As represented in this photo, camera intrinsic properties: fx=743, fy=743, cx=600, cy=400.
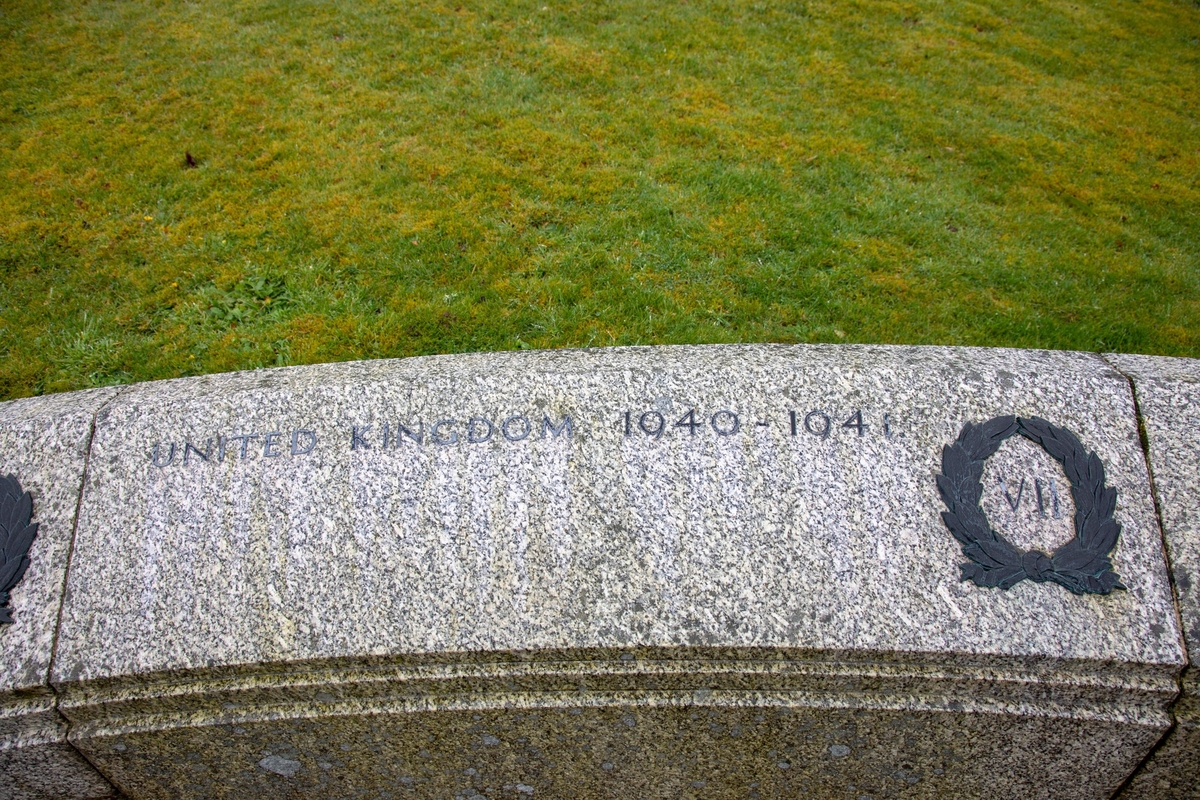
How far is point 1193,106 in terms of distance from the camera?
22.0ft

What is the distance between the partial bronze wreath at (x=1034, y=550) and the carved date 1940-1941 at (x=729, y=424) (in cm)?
30

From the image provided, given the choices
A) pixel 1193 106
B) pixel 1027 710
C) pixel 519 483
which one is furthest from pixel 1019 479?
pixel 1193 106

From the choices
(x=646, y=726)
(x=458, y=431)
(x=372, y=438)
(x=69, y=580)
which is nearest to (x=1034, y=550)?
(x=646, y=726)

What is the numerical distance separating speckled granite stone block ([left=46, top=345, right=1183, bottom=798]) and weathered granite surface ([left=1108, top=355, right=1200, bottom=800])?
62 millimetres

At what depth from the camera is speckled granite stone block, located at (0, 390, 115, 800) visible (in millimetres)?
2584

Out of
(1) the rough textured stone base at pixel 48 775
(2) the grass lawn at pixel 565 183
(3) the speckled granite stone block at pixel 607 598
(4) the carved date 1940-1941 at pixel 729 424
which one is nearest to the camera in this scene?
(3) the speckled granite stone block at pixel 607 598

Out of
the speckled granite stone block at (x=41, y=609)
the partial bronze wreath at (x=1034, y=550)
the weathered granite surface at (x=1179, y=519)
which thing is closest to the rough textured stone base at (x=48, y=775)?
the speckled granite stone block at (x=41, y=609)

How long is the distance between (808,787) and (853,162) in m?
4.37

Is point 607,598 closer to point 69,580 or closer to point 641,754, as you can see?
point 641,754

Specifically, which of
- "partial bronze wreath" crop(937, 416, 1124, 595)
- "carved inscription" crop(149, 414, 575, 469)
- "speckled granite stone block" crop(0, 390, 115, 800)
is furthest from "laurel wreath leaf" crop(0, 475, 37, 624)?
"partial bronze wreath" crop(937, 416, 1124, 595)

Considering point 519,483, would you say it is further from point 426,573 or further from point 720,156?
point 720,156

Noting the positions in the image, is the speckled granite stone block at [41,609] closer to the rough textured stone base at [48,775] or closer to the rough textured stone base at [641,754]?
the rough textured stone base at [48,775]

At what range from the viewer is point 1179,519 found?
266 centimetres

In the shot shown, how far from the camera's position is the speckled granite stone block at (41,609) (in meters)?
2.58
